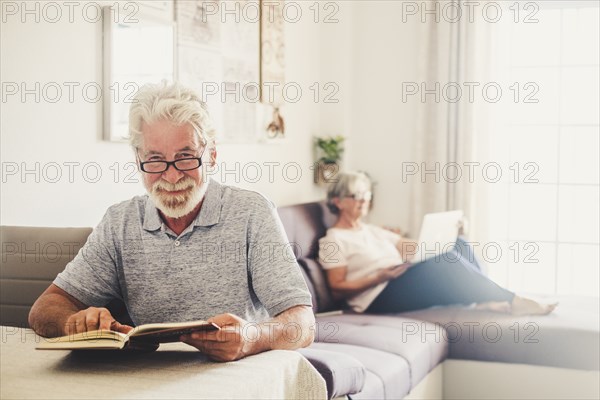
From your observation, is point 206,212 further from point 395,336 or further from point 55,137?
point 395,336

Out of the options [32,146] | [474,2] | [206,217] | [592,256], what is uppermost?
[474,2]

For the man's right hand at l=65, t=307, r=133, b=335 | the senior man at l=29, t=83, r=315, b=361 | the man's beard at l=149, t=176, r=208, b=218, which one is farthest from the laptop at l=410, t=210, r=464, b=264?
the man's right hand at l=65, t=307, r=133, b=335

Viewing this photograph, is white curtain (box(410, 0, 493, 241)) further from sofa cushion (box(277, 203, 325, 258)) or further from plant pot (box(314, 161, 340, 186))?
sofa cushion (box(277, 203, 325, 258))

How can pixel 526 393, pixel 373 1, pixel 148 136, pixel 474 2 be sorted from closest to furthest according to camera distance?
pixel 148 136 < pixel 526 393 < pixel 474 2 < pixel 373 1

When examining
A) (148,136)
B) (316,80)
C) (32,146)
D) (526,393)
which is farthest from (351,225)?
(148,136)

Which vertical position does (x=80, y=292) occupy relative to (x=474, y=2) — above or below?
below

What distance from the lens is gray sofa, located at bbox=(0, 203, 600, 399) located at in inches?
136

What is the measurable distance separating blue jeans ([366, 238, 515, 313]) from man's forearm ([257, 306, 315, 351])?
6.72ft

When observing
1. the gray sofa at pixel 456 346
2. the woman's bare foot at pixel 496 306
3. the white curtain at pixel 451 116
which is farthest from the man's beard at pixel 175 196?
the white curtain at pixel 451 116

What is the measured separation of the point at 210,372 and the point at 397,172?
3.88m

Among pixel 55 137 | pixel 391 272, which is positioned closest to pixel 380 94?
pixel 391 272

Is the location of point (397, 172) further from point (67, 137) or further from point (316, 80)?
point (67, 137)

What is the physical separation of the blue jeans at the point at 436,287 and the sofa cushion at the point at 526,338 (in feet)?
0.27

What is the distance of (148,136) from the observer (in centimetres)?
221
